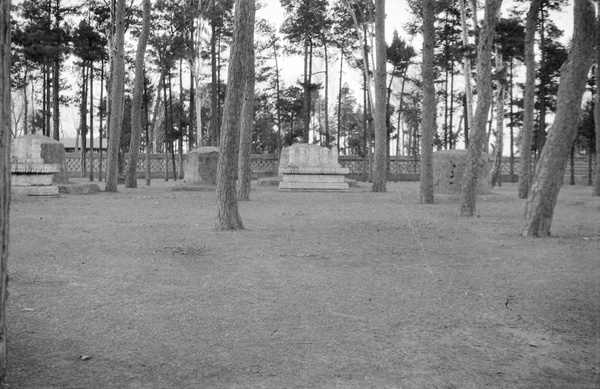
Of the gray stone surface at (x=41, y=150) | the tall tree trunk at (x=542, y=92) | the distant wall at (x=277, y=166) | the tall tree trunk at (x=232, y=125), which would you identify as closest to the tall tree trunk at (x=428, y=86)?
the tall tree trunk at (x=232, y=125)

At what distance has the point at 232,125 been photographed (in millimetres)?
9148

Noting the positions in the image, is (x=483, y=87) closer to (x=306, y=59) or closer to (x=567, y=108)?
(x=567, y=108)

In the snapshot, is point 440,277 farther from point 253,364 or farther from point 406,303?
point 253,364

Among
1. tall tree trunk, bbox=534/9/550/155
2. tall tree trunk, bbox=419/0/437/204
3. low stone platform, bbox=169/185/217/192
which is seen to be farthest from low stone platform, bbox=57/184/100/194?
tall tree trunk, bbox=534/9/550/155

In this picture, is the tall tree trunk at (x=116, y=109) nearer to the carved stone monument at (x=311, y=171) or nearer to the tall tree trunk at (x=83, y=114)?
the carved stone monument at (x=311, y=171)

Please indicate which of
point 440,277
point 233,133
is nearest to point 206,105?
point 233,133

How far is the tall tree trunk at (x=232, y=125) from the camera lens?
29.8 feet

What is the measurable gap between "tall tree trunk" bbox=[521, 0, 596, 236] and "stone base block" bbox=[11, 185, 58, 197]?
15.4 meters

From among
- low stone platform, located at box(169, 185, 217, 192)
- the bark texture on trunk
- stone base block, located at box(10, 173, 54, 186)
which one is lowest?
low stone platform, located at box(169, 185, 217, 192)

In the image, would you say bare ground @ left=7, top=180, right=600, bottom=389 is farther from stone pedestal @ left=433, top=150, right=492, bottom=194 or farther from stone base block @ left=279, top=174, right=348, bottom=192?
stone base block @ left=279, top=174, right=348, bottom=192

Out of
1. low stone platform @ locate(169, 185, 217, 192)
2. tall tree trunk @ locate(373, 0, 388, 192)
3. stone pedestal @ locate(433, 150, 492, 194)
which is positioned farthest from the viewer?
low stone platform @ locate(169, 185, 217, 192)

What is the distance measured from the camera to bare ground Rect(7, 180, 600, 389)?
323cm

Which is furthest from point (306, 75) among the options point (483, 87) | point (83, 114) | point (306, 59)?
point (483, 87)

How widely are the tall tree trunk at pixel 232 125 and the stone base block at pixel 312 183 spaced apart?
14630mm
